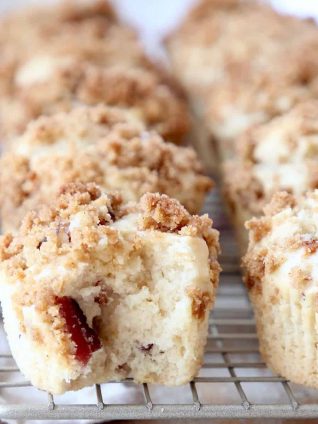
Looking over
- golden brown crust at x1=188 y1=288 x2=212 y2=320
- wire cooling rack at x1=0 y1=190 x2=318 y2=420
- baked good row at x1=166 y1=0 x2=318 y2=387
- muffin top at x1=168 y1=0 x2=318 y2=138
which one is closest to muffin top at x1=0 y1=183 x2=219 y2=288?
golden brown crust at x1=188 y1=288 x2=212 y2=320

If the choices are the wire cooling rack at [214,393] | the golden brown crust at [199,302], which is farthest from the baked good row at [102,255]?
the wire cooling rack at [214,393]

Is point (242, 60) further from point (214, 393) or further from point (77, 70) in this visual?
point (214, 393)

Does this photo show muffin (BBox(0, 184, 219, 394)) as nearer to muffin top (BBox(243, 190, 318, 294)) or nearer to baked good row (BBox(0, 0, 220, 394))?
baked good row (BBox(0, 0, 220, 394))

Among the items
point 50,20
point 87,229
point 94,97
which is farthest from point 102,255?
point 50,20

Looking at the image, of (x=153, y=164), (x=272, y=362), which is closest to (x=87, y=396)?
(x=272, y=362)

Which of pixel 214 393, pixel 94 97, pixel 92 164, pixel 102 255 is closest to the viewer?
pixel 102 255

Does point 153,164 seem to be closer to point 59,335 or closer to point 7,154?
point 7,154
